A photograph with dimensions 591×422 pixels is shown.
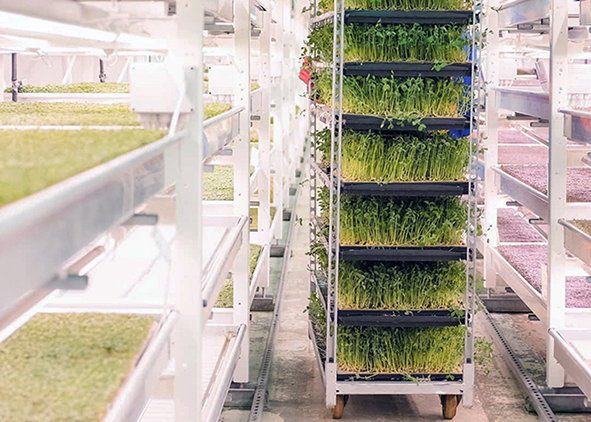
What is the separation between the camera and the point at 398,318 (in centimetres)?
380

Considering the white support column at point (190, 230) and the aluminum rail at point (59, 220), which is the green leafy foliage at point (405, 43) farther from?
the aluminum rail at point (59, 220)

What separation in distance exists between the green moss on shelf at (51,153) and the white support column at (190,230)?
1.15 ft

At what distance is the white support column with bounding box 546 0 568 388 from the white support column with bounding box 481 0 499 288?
1613 millimetres

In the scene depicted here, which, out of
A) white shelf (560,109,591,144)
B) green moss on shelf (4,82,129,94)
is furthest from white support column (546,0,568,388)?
green moss on shelf (4,82,129,94)

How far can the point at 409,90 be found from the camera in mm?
3736

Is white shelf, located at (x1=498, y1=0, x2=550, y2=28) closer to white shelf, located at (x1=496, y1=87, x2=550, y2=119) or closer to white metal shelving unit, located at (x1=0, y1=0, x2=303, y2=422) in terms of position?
white shelf, located at (x1=496, y1=87, x2=550, y2=119)

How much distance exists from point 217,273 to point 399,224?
1165 mm

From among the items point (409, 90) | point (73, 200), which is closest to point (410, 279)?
point (409, 90)

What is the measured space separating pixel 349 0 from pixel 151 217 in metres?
1.89

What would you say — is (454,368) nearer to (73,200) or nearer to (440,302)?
(440,302)

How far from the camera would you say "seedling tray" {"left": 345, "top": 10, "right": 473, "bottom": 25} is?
145 inches

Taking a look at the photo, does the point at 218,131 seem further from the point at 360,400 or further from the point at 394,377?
the point at 360,400

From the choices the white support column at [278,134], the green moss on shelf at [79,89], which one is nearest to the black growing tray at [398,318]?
the green moss on shelf at [79,89]

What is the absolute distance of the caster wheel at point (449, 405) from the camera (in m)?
3.88
